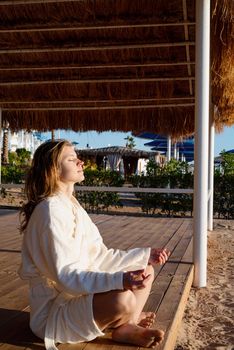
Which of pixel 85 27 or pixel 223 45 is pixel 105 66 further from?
pixel 223 45

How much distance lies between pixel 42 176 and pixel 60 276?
436 mm

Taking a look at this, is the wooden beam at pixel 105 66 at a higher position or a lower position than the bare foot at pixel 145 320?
higher

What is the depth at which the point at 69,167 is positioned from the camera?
2055mm

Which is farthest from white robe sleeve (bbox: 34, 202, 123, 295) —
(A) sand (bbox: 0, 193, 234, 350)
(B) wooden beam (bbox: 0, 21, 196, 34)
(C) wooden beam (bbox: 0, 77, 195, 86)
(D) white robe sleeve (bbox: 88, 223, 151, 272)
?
(C) wooden beam (bbox: 0, 77, 195, 86)

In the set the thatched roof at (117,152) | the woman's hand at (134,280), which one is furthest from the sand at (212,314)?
the thatched roof at (117,152)

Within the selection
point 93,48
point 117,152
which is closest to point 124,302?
point 93,48

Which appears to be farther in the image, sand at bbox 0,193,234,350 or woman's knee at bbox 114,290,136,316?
sand at bbox 0,193,234,350

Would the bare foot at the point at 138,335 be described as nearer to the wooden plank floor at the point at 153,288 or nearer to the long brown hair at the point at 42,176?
the wooden plank floor at the point at 153,288

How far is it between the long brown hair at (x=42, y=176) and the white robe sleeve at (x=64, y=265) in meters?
0.13

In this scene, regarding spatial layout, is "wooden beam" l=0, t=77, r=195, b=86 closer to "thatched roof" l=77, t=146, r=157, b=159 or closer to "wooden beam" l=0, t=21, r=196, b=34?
"wooden beam" l=0, t=21, r=196, b=34

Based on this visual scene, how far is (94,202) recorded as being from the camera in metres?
10.4

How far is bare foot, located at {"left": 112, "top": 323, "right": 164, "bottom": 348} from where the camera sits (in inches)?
80.0

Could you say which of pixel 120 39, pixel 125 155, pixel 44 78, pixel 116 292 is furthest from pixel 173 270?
pixel 125 155

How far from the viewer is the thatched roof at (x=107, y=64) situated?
4.54 metres
